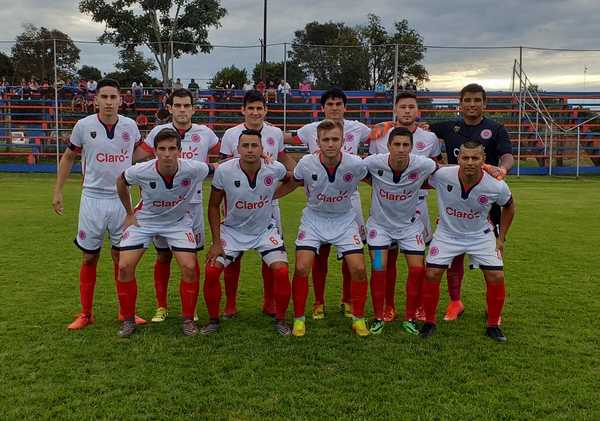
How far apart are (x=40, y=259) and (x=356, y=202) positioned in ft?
13.4

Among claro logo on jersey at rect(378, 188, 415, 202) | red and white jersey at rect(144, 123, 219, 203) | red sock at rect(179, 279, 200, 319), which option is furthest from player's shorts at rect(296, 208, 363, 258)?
red and white jersey at rect(144, 123, 219, 203)

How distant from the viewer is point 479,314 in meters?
4.75

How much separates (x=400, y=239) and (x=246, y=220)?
1277 millimetres

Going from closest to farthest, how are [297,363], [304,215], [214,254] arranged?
[297,363]
[214,254]
[304,215]

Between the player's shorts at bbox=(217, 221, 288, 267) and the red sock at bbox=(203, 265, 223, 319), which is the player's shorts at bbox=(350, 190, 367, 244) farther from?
the red sock at bbox=(203, 265, 223, 319)

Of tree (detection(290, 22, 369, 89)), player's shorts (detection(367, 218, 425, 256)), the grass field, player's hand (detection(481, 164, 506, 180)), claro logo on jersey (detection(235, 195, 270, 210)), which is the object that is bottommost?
the grass field

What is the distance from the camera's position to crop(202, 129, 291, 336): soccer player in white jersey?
4.30 meters

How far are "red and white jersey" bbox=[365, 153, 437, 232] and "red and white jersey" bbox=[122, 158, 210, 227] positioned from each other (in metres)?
1.39

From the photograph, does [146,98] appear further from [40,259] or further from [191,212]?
[191,212]

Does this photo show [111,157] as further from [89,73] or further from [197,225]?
[89,73]

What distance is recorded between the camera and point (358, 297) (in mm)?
4293

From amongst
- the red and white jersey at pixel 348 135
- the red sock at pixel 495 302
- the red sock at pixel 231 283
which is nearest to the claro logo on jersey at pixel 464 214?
the red sock at pixel 495 302

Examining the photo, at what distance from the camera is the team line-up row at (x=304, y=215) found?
167 inches

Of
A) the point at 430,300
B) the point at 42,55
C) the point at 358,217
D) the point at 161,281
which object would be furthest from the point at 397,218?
the point at 42,55
